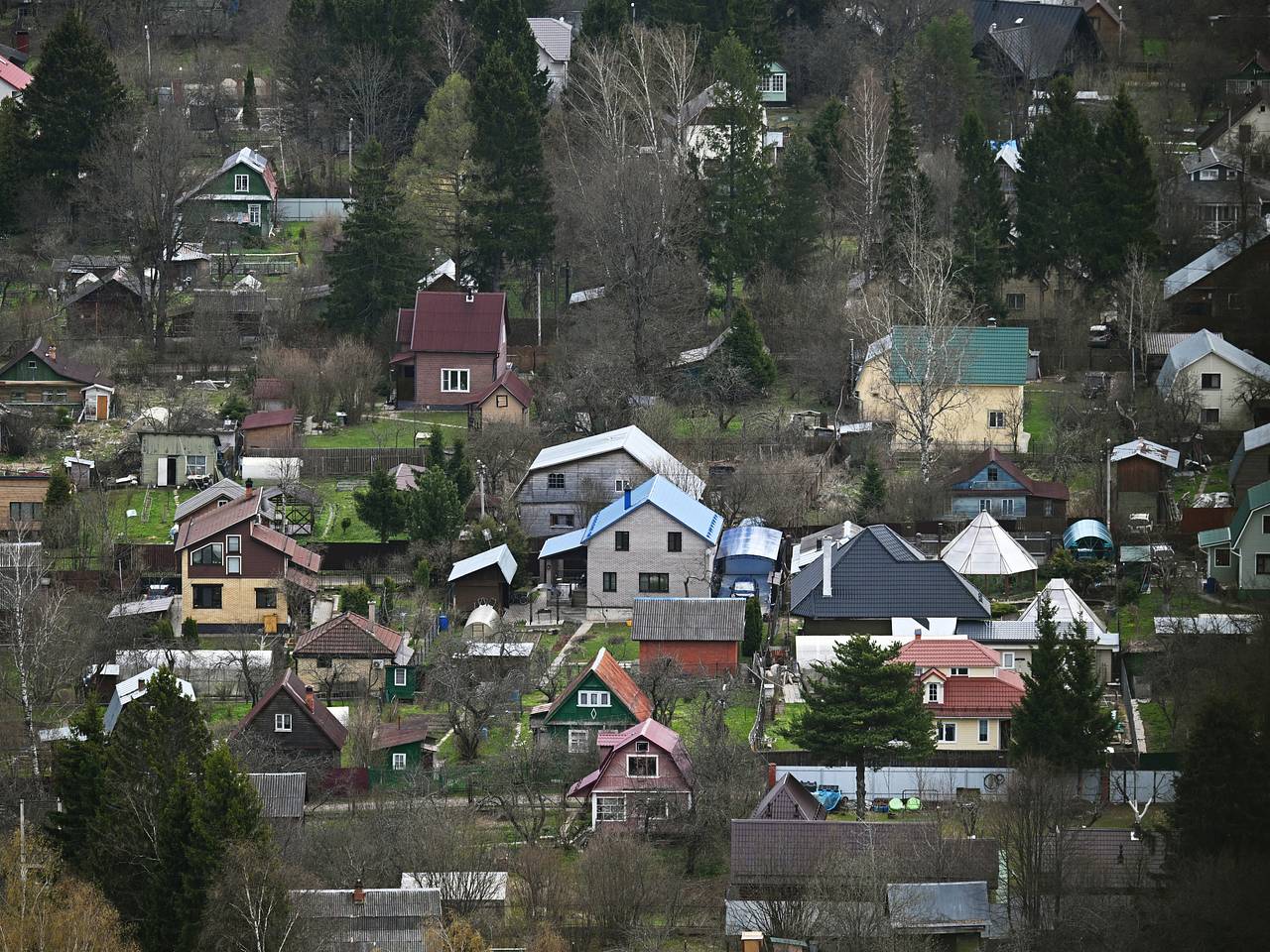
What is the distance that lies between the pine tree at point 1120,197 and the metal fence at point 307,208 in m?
23.2

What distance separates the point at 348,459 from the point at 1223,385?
2148 cm

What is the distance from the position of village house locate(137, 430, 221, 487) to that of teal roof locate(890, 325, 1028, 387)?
54.9 ft

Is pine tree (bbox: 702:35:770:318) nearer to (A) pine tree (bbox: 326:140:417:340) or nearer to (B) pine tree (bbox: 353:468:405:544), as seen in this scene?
(A) pine tree (bbox: 326:140:417:340)

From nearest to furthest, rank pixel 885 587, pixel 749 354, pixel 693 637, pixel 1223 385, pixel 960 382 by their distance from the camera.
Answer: pixel 693 637
pixel 885 587
pixel 960 382
pixel 1223 385
pixel 749 354

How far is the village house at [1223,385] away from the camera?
6806cm

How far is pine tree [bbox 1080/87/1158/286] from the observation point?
73.8 metres

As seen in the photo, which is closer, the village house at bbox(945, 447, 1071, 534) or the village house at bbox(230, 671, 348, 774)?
the village house at bbox(230, 671, 348, 774)

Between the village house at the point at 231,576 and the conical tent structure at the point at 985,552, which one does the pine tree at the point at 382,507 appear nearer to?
the village house at the point at 231,576

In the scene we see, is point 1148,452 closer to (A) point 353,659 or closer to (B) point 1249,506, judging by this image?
(B) point 1249,506

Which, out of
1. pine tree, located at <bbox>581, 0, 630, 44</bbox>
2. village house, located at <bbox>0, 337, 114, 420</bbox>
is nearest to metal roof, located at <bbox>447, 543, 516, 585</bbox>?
village house, located at <bbox>0, 337, 114, 420</bbox>

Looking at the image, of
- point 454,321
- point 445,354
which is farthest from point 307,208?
point 445,354

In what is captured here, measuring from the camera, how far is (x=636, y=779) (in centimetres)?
5056

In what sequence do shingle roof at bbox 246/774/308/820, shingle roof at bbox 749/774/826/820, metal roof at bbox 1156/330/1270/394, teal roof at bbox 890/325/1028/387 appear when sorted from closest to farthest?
shingle roof at bbox 749/774/826/820
shingle roof at bbox 246/774/308/820
teal roof at bbox 890/325/1028/387
metal roof at bbox 1156/330/1270/394

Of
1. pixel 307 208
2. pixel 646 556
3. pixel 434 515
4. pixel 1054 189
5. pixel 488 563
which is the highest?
pixel 307 208
